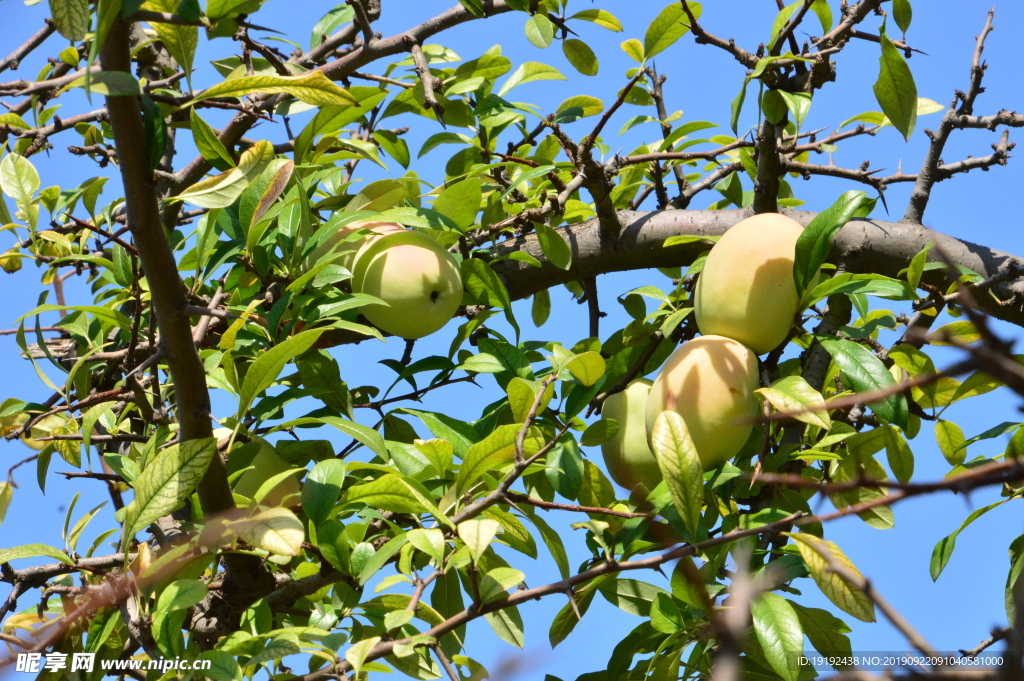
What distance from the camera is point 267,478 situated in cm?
107

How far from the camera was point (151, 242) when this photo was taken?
0.72m

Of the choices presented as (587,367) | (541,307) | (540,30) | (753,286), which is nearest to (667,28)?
(540,30)

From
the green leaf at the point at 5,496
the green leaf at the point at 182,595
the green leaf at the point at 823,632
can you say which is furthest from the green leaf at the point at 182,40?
the green leaf at the point at 823,632

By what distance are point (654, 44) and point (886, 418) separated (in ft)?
2.06

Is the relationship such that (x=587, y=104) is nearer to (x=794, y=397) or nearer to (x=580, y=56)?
(x=580, y=56)

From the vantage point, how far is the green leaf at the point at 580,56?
1359mm

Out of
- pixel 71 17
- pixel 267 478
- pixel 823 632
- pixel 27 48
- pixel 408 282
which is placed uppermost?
pixel 27 48

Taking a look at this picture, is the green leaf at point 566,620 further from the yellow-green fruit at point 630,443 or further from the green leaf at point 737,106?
the green leaf at point 737,106

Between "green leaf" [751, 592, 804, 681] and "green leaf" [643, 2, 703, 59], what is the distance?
786mm

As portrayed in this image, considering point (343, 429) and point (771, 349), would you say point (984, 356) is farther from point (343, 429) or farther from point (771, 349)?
point (771, 349)

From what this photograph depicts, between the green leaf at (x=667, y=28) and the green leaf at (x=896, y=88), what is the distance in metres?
0.30

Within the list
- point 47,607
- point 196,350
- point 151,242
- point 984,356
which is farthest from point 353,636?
point 984,356

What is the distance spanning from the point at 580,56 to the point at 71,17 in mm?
883

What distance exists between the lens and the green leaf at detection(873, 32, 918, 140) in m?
0.95
